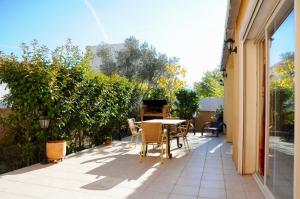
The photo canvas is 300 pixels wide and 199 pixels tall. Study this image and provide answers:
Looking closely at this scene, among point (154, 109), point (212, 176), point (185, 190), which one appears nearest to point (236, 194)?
point (185, 190)

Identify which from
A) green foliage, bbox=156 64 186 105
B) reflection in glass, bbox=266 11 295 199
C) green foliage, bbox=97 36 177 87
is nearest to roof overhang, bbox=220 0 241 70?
reflection in glass, bbox=266 11 295 199

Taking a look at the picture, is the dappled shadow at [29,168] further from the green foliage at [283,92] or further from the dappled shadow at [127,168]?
the green foliage at [283,92]

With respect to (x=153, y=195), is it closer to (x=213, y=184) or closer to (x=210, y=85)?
(x=213, y=184)

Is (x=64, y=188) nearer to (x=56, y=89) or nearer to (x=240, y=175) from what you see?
(x=56, y=89)

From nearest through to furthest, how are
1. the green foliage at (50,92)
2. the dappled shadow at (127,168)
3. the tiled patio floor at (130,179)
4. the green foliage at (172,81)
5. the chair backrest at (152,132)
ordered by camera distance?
the tiled patio floor at (130,179), the dappled shadow at (127,168), the green foliage at (50,92), the chair backrest at (152,132), the green foliage at (172,81)

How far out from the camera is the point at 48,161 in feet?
18.7

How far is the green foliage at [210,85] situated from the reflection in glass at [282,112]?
1321 inches

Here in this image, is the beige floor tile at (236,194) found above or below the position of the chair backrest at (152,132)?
below

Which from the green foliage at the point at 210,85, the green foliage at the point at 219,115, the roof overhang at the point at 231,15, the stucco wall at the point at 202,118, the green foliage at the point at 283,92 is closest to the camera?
the green foliage at the point at 283,92

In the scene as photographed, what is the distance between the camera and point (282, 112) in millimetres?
3250

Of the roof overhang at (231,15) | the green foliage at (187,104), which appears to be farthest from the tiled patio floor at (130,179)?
the green foliage at (187,104)

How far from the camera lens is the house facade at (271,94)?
8.90 ft

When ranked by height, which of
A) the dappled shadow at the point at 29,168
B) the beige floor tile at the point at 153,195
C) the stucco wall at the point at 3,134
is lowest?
the beige floor tile at the point at 153,195

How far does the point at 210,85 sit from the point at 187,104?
27.5 meters
